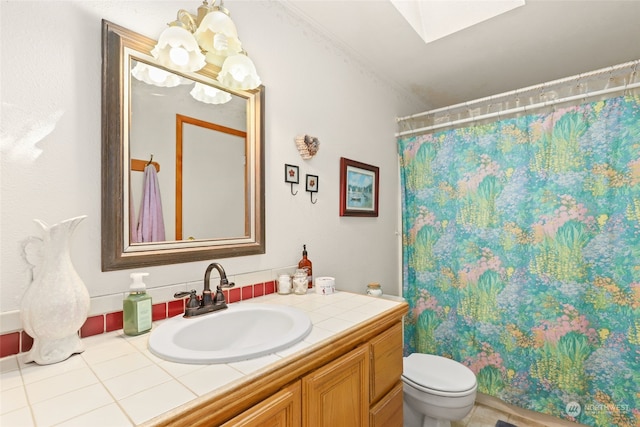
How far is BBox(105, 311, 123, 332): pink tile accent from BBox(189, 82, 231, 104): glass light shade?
0.85 metres

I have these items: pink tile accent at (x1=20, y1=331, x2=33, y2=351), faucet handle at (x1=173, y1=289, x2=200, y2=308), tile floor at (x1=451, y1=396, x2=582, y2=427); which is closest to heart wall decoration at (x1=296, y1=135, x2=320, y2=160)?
faucet handle at (x1=173, y1=289, x2=200, y2=308)

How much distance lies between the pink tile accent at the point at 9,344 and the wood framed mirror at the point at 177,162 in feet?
0.83

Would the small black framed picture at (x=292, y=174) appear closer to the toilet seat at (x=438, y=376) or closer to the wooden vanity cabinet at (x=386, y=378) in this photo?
the wooden vanity cabinet at (x=386, y=378)

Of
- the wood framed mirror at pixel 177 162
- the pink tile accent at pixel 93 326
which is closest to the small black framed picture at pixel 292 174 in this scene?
the wood framed mirror at pixel 177 162

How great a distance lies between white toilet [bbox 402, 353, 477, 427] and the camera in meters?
1.47

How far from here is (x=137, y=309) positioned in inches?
36.0

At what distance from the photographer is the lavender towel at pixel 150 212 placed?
105 centimetres

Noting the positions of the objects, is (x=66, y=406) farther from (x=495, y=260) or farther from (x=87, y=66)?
(x=495, y=260)

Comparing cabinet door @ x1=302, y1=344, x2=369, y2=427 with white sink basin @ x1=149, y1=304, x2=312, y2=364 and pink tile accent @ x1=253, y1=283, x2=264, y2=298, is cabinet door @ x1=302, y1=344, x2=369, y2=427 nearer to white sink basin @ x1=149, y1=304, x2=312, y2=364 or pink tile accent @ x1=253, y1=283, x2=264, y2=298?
white sink basin @ x1=149, y1=304, x2=312, y2=364

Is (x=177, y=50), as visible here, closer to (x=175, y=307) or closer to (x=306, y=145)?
(x=306, y=145)

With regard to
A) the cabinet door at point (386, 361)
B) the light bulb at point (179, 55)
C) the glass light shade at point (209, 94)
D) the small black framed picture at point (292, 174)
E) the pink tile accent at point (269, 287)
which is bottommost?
the cabinet door at point (386, 361)

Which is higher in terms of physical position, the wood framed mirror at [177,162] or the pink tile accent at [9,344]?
the wood framed mirror at [177,162]

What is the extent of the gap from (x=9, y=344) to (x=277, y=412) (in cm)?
73

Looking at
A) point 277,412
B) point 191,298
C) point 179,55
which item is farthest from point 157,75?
point 277,412
